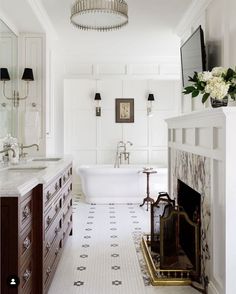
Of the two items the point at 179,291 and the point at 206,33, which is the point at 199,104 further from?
the point at 179,291

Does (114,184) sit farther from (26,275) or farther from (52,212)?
(26,275)

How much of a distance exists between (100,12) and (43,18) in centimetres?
188

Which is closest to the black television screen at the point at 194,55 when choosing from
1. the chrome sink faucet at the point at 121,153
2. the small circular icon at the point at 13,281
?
the small circular icon at the point at 13,281

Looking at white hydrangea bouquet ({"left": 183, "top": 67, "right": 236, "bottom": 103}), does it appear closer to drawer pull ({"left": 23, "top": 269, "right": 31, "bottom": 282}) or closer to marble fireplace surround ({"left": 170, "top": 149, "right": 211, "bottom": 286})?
marble fireplace surround ({"left": 170, "top": 149, "right": 211, "bottom": 286})

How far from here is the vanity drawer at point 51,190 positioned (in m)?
2.41

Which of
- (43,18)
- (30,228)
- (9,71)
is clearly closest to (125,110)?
(43,18)

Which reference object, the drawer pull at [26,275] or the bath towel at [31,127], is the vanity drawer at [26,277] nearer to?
the drawer pull at [26,275]

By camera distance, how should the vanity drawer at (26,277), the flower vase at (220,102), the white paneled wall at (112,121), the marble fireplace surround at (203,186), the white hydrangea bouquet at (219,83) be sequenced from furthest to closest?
1. the white paneled wall at (112,121)
2. the marble fireplace surround at (203,186)
3. the flower vase at (220,102)
4. the white hydrangea bouquet at (219,83)
5. the vanity drawer at (26,277)

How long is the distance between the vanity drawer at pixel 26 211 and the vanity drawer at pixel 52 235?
375 millimetres

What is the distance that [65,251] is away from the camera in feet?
11.5

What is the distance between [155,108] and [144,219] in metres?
2.92

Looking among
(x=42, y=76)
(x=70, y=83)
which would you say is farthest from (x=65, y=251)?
(x=70, y=83)

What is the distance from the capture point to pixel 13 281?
1.82 metres

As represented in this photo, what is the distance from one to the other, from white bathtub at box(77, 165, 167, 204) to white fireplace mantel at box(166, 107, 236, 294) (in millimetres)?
3058
